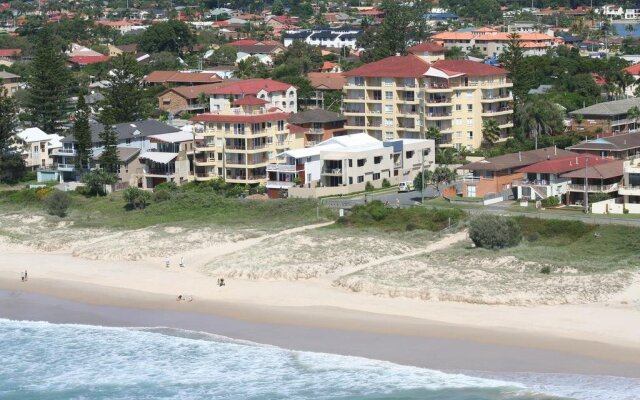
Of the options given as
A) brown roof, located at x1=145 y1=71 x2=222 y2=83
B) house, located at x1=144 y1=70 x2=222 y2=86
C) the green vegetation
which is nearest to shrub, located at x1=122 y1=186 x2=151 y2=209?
the green vegetation

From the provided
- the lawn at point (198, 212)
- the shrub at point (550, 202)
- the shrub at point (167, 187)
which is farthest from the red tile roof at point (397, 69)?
the shrub at point (550, 202)

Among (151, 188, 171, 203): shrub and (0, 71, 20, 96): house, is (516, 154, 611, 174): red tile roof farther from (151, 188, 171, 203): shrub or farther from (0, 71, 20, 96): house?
(0, 71, 20, 96): house

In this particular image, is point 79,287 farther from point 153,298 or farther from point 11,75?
point 11,75

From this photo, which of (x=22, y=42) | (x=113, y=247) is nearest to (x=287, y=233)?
(x=113, y=247)

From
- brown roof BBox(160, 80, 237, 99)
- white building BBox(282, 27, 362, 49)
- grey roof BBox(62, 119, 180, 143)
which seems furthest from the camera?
white building BBox(282, 27, 362, 49)

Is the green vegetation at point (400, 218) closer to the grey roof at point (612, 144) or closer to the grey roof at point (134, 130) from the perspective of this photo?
the grey roof at point (612, 144)

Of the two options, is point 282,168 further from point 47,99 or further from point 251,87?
point 47,99

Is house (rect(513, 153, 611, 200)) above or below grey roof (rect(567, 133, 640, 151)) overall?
below
